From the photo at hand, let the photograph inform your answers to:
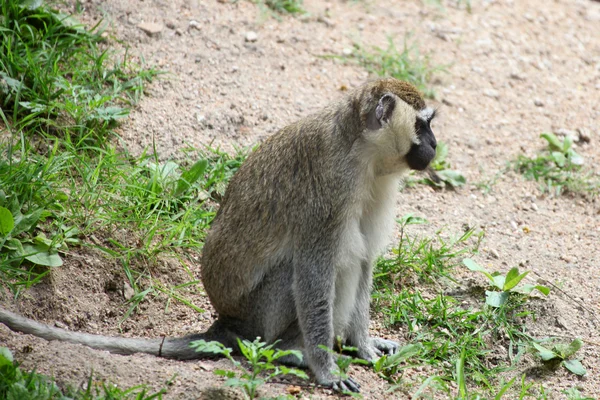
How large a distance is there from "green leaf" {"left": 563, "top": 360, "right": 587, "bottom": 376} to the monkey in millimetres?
1524

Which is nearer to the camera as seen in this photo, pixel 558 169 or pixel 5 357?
pixel 5 357

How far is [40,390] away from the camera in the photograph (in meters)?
4.45

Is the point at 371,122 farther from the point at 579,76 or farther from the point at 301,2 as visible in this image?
the point at 579,76

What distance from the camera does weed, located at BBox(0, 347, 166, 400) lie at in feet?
14.4

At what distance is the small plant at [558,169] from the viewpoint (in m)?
8.64

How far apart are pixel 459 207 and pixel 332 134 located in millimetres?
2900

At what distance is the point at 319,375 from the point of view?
17.8 ft

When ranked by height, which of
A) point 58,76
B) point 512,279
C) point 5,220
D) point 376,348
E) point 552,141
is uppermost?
point 58,76

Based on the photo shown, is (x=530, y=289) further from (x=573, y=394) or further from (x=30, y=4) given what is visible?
(x=30, y=4)

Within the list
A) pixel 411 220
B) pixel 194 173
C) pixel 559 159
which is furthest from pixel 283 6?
pixel 411 220

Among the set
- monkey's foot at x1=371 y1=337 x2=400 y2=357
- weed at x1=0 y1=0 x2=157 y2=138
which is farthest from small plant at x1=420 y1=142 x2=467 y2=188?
weed at x1=0 y1=0 x2=157 y2=138

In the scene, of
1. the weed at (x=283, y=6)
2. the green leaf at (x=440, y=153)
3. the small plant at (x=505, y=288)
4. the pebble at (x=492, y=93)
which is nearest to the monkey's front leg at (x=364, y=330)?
the small plant at (x=505, y=288)

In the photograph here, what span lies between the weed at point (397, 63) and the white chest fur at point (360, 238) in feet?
12.5

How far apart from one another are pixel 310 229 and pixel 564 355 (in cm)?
231
